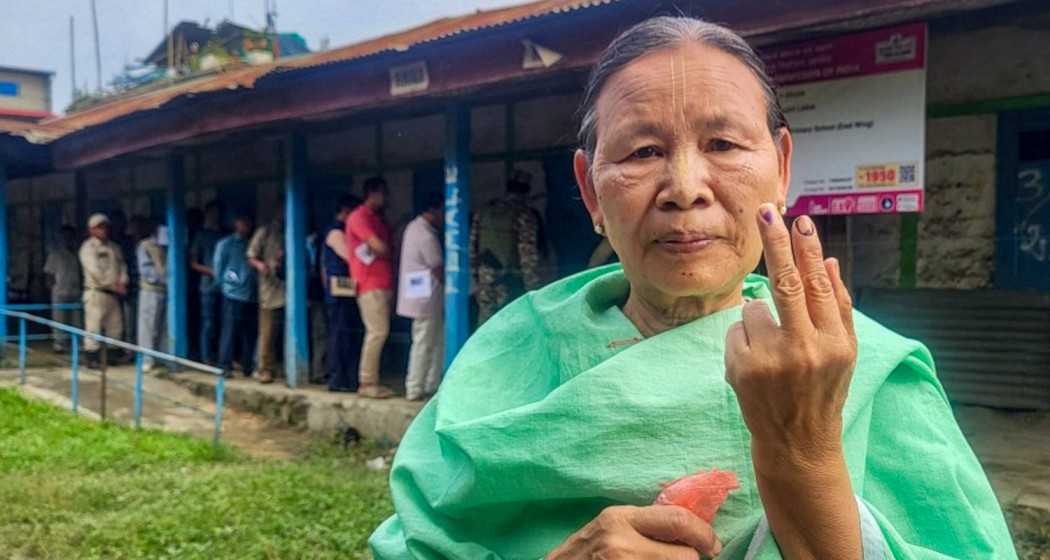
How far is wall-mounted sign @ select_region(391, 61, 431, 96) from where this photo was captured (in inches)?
246

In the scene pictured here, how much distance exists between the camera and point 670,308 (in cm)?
134

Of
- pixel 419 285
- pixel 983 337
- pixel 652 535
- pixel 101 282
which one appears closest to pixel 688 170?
pixel 652 535

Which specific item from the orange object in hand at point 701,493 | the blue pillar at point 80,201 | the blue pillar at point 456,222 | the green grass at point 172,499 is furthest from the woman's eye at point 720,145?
the blue pillar at point 80,201

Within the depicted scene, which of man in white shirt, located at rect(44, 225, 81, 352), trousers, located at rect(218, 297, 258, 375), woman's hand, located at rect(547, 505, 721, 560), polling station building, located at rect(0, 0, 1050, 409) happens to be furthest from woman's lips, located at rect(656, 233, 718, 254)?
man in white shirt, located at rect(44, 225, 81, 352)

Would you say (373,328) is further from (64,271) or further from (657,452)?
(64,271)

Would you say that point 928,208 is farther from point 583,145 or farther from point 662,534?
point 662,534

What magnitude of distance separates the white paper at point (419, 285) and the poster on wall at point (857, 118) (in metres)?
2.98

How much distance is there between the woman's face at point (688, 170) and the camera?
122 centimetres

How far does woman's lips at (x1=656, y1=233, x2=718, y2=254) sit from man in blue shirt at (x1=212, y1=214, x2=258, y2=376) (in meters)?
8.26

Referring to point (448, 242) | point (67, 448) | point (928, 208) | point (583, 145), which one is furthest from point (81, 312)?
point (583, 145)

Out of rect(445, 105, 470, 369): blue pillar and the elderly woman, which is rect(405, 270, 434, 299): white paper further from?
the elderly woman

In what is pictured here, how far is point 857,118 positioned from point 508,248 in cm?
276

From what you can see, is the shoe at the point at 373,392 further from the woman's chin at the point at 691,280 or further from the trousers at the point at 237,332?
the woman's chin at the point at 691,280

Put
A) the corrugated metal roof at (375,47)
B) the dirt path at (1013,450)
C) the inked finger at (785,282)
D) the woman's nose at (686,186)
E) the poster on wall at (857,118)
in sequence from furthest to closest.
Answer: the corrugated metal roof at (375,47), the poster on wall at (857,118), the dirt path at (1013,450), the woman's nose at (686,186), the inked finger at (785,282)
